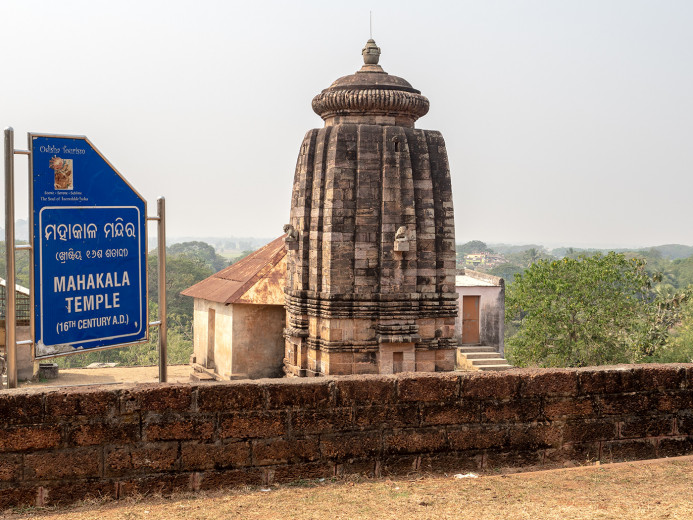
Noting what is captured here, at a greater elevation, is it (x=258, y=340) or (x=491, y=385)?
(x=491, y=385)

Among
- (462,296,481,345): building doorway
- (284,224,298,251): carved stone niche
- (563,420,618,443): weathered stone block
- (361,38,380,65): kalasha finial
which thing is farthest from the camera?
(462,296,481,345): building doorway

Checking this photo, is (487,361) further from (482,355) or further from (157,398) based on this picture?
(157,398)

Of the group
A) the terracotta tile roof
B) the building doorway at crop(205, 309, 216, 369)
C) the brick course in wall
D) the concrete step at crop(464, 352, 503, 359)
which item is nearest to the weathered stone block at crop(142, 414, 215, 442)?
the brick course in wall

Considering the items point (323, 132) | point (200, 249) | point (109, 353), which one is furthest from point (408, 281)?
point (200, 249)

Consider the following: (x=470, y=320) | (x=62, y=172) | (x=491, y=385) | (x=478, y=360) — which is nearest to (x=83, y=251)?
(x=62, y=172)

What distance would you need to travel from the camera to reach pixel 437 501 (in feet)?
17.4

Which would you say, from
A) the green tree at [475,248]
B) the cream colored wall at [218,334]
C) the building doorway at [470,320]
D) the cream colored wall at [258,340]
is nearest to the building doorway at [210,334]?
the cream colored wall at [218,334]

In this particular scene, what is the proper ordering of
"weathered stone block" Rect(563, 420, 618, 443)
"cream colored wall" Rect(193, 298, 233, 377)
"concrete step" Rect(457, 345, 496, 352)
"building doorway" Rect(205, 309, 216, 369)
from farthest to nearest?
"concrete step" Rect(457, 345, 496, 352)
"building doorway" Rect(205, 309, 216, 369)
"cream colored wall" Rect(193, 298, 233, 377)
"weathered stone block" Rect(563, 420, 618, 443)

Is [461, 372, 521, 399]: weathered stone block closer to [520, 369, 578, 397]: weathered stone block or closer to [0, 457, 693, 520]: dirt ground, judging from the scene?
[520, 369, 578, 397]: weathered stone block

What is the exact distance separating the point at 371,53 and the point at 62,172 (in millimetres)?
11136

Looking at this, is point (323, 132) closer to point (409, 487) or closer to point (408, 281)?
point (408, 281)

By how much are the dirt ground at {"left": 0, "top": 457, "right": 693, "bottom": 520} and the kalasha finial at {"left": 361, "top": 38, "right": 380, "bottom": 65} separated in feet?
37.4

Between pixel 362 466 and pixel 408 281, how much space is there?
893 centimetres

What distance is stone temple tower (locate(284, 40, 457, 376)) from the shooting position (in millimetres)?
14422
